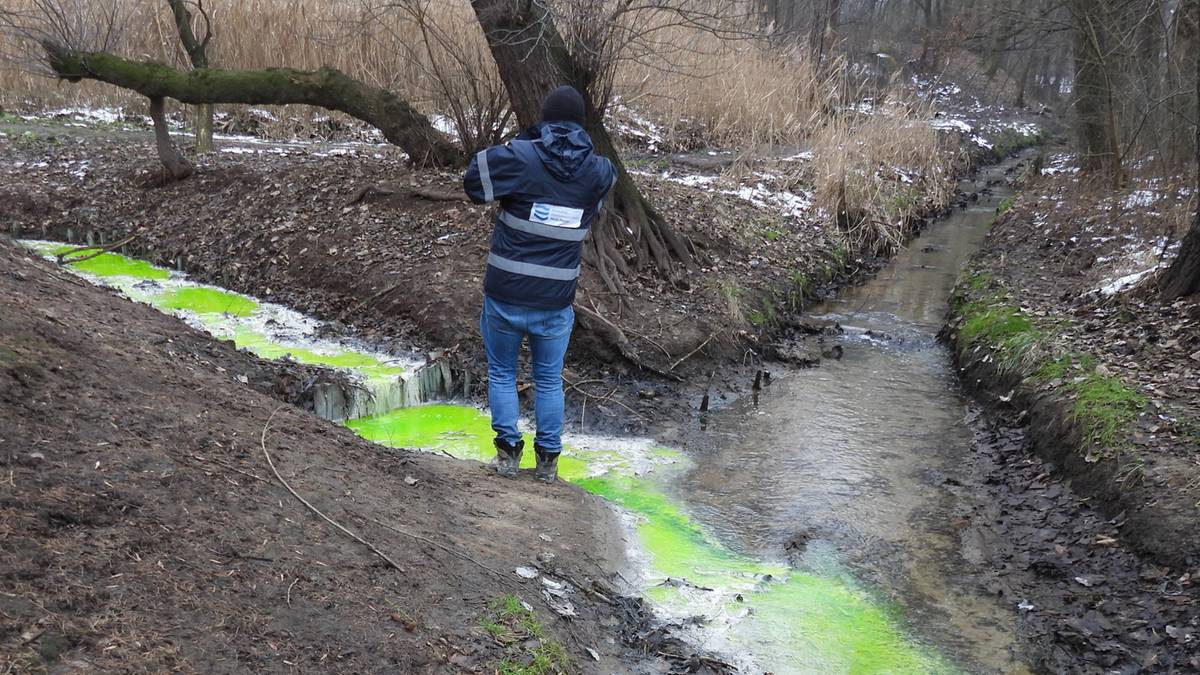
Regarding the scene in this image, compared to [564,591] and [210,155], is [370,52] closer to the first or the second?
[210,155]

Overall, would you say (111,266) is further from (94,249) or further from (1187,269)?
(1187,269)

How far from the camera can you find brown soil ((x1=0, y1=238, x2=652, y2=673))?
9.73 ft

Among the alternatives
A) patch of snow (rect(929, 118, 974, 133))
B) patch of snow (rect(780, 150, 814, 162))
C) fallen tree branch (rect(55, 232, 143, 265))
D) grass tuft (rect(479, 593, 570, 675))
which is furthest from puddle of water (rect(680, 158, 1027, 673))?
patch of snow (rect(929, 118, 974, 133))

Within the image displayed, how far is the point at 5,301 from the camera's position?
4703mm

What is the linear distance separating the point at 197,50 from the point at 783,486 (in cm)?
937

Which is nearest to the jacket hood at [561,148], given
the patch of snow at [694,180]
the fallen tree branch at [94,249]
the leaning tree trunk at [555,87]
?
the leaning tree trunk at [555,87]

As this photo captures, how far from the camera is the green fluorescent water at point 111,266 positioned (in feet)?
33.6

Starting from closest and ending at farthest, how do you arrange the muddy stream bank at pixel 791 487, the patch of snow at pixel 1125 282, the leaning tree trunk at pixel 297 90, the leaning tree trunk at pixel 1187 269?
the muddy stream bank at pixel 791 487 < the leaning tree trunk at pixel 1187 269 < the patch of snow at pixel 1125 282 < the leaning tree trunk at pixel 297 90

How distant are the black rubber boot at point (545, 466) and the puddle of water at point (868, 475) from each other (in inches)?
43.3

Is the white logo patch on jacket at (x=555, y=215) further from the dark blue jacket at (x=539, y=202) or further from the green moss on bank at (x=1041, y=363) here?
the green moss on bank at (x=1041, y=363)

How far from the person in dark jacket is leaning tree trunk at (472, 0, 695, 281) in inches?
139

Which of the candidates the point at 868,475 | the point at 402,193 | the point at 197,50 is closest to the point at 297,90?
the point at 197,50

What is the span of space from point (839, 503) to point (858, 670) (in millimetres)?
2007

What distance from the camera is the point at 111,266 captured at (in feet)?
34.6
